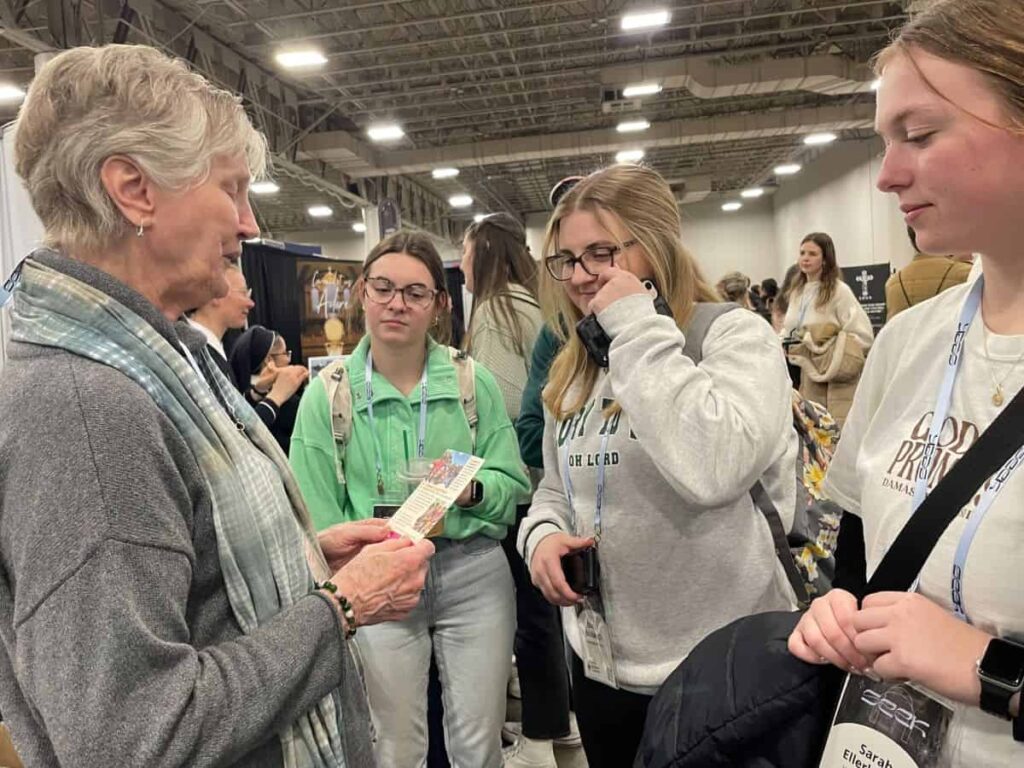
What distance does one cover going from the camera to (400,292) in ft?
6.84

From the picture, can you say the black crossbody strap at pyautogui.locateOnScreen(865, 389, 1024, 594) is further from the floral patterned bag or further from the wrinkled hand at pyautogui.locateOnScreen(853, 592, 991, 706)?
the floral patterned bag

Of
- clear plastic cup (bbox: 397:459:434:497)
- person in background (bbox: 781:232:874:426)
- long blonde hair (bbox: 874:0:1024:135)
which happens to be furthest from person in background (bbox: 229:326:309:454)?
person in background (bbox: 781:232:874:426)

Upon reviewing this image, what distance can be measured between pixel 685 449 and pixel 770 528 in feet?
0.93

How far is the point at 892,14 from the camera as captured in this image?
823 centimetres

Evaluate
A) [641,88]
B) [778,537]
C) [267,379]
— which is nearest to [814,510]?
[778,537]

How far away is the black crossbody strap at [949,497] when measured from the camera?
0.74 m

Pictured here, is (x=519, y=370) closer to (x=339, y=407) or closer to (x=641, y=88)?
(x=339, y=407)

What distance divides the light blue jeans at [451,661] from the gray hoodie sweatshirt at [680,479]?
1.62 ft

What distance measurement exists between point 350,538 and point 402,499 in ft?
1.66

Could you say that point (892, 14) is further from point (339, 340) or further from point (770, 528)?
point (770, 528)

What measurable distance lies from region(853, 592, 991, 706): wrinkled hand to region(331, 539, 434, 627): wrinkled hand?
638 millimetres

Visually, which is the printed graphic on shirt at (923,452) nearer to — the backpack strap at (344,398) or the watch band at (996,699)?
the watch band at (996,699)

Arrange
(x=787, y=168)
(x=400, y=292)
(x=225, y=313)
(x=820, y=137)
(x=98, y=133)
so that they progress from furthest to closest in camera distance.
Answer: (x=787, y=168)
(x=820, y=137)
(x=225, y=313)
(x=400, y=292)
(x=98, y=133)

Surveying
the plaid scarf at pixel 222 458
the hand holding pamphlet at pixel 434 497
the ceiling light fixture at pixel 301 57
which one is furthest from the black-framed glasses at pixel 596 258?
the ceiling light fixture at pixel 301 57
